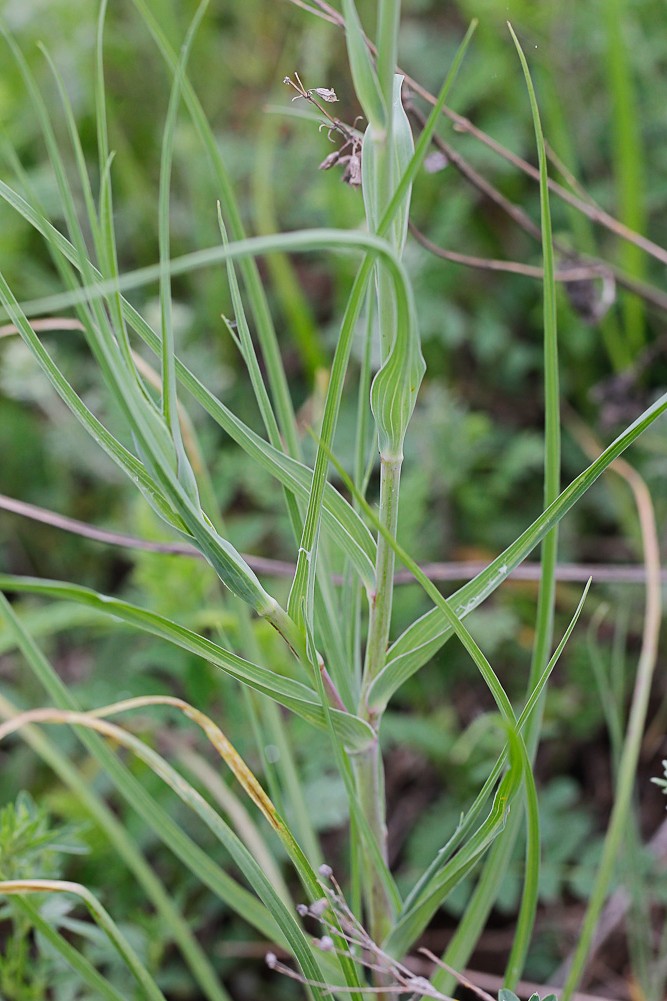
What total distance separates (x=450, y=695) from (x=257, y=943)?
455 millimetres

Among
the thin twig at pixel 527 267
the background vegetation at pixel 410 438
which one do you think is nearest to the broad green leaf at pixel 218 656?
the background vegetation at pixel 410 438

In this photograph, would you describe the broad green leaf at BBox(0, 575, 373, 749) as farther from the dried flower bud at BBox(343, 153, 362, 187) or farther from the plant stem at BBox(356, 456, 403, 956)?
the dried flower bud at BBox(343, 153, 362, 187)

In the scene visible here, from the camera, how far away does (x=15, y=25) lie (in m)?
1.82

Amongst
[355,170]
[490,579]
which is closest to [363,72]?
[355,170]

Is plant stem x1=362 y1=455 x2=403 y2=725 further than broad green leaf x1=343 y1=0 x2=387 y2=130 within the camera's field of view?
Yes

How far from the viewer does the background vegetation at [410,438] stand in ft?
3.68

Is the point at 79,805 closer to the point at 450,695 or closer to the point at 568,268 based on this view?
the point at 450,695

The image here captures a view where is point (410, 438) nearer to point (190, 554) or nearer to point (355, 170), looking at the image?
point (190, 554)

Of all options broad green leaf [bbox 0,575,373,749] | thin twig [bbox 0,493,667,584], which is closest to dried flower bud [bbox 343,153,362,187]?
broad green leaf [bbox 0,575,373,749]

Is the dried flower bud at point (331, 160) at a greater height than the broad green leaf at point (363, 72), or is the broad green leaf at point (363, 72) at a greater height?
the broad green leaf at point (363, 72)

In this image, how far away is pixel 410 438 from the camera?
1.52 m

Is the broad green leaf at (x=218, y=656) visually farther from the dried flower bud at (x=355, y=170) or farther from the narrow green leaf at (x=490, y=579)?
the dried flower bud at (x=355, y=170)

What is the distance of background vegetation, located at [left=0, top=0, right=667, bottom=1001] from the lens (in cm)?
112

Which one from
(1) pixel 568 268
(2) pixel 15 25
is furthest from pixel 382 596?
(2) pixel 15 25
